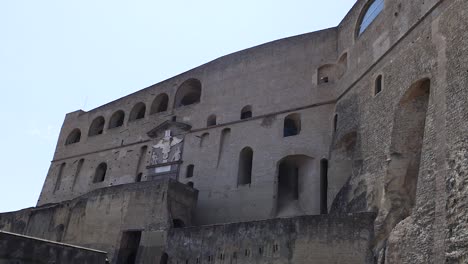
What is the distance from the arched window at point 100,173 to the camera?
26484 mm

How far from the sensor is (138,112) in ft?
90.8

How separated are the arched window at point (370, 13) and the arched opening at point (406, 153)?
435 cm

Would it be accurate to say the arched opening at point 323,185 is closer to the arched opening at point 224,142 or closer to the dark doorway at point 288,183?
the dark doorway at point 288,183

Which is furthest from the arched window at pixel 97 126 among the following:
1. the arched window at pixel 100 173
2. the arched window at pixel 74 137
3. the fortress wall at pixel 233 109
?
the arched window at pixel 100 173

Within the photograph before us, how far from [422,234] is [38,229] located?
18347mm

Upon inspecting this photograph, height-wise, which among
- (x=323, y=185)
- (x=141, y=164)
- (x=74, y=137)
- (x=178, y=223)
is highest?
(x=74, y=137)

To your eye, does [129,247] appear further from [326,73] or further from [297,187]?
[326,73]

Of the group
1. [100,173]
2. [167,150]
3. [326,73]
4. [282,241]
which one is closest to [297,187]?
[326,73]

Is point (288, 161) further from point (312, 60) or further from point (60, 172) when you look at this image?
point (60, 172)

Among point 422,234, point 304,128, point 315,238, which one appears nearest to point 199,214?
point 304,128

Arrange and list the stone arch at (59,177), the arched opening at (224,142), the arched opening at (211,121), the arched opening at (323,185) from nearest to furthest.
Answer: the arched opening at (323,185) → the arched opening at (224,142) → the arched opening at (211,121) → the stone arch at (59,177)

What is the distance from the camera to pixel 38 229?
22.5 meters

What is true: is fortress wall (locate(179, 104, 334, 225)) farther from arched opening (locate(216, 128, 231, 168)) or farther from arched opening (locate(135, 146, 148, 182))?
arched opening (locate(135, 146, 148, 182))

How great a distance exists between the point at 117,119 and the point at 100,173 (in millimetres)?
3645
